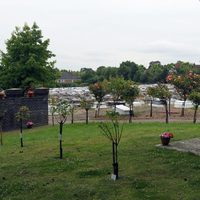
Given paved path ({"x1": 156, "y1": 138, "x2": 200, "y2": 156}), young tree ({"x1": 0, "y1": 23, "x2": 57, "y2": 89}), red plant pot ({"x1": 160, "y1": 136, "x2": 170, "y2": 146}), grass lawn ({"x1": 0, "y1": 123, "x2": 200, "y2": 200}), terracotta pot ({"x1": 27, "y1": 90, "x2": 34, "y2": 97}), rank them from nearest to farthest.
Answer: grass lawn ({"x1": 0, "y1": 123, "x2": 200, "y2": 200})
paved path ({"x1": 156, "y1": 138, "x2": 200, "y2": 156})
red plant pot ({"x1": 160, "y1": 136, "x2": 170, "y2": 146})
terracotta pot ({"x1": 27, "y1": 90, "x2": 34, "y2": 97})
young tree ({"x1": 0, "y1": 23, "x2": 57, "y2": 89})

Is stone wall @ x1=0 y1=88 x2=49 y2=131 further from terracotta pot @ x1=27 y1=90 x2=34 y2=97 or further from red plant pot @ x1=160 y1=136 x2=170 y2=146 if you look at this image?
red plant pot @ x1=160 y1=136 x2=170 y2=146

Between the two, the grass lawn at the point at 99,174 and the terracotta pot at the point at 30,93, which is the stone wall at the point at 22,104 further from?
the grass lawn at the point at 99,174

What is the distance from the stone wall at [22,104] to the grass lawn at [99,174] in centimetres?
1042

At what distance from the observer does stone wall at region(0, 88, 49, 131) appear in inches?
912

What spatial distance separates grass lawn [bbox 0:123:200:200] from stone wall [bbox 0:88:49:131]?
34.2 ft

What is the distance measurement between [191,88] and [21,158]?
2165cm

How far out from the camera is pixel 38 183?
9.16m

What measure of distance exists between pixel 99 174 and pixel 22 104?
15.3 m

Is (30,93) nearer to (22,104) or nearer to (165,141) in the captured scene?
(22,104)

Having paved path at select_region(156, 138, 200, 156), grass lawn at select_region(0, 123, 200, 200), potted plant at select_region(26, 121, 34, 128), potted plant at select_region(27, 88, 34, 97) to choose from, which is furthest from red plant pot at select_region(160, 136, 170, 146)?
potted plant at select_region(27, 88, 34, 97)

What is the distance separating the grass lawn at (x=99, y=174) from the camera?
323 inches

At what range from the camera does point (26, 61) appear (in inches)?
1217

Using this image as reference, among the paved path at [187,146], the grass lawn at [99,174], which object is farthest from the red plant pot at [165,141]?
the grass lawn at [99,174]

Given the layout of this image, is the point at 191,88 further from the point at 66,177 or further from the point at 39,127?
the point at 66,177
